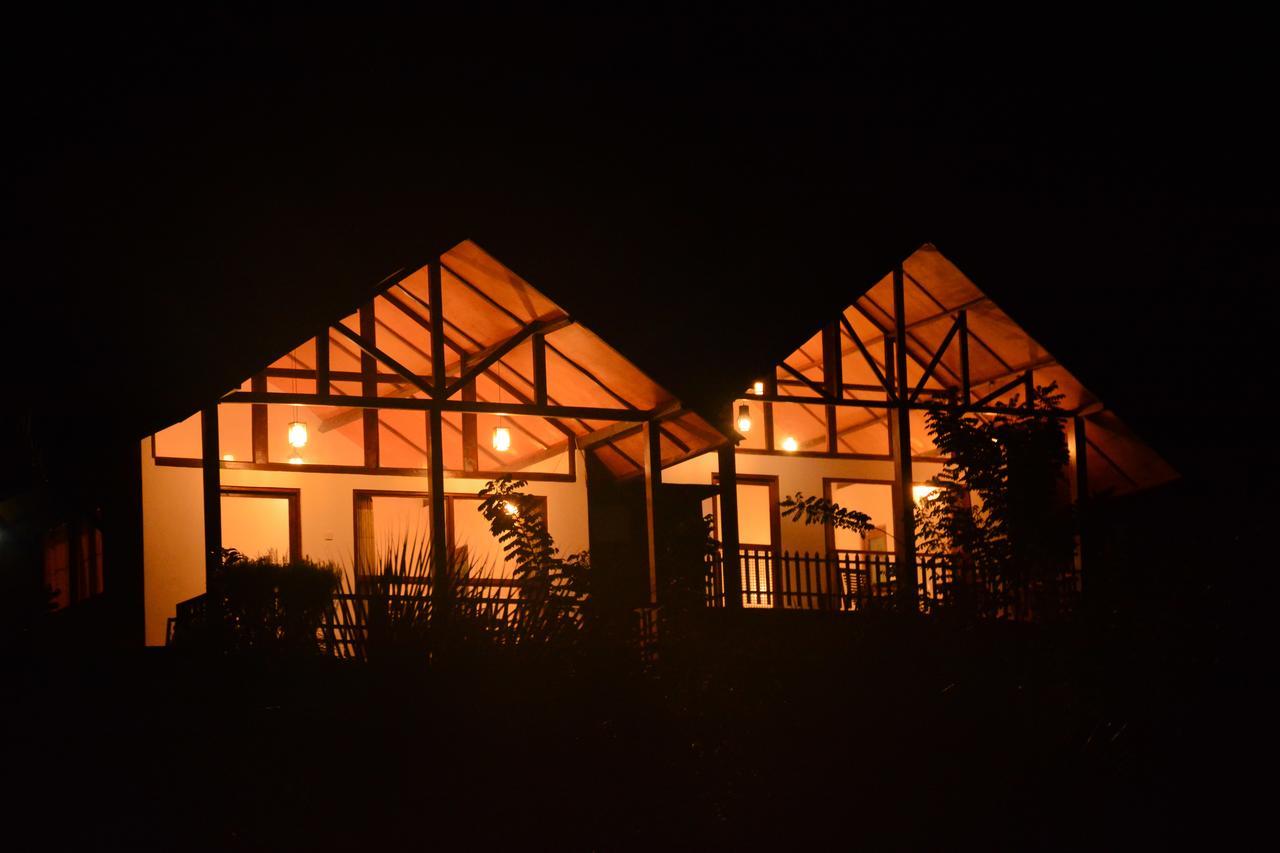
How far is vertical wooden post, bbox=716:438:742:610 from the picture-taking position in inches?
734

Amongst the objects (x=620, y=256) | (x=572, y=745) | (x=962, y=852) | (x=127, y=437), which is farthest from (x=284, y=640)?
(x=620, y=256)

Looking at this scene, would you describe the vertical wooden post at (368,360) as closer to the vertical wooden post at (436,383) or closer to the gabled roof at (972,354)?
the vertical wooden post at (436,383)

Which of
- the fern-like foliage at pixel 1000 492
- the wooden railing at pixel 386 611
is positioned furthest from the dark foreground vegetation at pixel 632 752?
the fern-like foliage at pixel 1000 492

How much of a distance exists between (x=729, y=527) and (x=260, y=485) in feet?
20.9

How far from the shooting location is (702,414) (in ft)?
60.2

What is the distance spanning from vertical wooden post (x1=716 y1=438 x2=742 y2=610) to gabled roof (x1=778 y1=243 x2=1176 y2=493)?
227 cm

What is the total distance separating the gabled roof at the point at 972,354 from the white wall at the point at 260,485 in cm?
423

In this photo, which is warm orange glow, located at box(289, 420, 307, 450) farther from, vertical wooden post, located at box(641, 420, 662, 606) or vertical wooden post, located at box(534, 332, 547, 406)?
vertical wooden post, located at box(641, 420, 662, 606)

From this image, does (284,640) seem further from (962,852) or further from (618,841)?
(962,852)

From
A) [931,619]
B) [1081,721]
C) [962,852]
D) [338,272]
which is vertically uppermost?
[338,272]

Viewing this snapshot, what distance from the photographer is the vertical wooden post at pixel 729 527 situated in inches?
734

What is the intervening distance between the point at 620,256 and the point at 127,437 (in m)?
7.14

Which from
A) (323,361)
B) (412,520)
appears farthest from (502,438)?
(323,361)

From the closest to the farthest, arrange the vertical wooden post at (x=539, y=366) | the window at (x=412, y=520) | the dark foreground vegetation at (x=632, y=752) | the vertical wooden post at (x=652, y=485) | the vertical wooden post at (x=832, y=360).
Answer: the dark foreground vegetation at (x=632, y=752) < the vertical wooden post at (x=539, y=366) < the vertical wooden post at (x=652, y=485) < the window at (x=412, y=520) < the vertical wooden post at (x=832, y=360)
